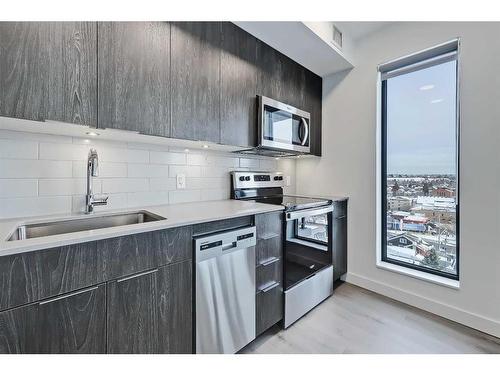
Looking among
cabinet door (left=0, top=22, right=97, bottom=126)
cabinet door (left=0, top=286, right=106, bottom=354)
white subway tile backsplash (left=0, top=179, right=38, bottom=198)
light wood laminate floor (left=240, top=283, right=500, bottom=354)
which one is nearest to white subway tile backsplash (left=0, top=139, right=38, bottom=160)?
white subway tile backsplash (left=0, top=179, right=38, bottom=198)

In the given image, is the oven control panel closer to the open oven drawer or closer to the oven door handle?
the oven door handle

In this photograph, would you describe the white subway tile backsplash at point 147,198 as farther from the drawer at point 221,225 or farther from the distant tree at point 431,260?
the distant tree at point 431,260

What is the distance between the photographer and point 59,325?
0.87 meters

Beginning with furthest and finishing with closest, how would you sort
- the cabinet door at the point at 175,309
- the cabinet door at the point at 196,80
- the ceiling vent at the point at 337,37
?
the ceiling vent at the point at 337,37 → the cabinet door at the point at 196,80 → the cabinet door at the point at 175,309

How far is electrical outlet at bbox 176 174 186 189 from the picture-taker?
72.2 inches

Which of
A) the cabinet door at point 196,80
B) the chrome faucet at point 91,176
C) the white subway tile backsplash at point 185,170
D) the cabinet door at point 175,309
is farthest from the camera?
the white subway tile backsplash at point 185,170

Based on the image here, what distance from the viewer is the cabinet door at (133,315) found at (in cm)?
98

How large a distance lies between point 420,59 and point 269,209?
6.30 feet

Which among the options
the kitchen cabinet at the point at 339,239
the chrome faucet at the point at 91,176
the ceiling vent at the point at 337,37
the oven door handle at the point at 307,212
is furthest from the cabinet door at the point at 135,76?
the kitchen cabinet at the point at 339,239

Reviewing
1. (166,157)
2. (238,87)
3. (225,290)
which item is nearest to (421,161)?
(238,87)

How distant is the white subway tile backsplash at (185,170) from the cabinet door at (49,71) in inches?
27.3

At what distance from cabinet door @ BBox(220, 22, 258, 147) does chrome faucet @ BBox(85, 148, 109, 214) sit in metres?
0.81

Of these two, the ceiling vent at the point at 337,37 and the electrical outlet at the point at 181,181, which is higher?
the ceiling vent at the point at 337,37

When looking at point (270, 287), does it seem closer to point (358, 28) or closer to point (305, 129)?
point (305, 129)
